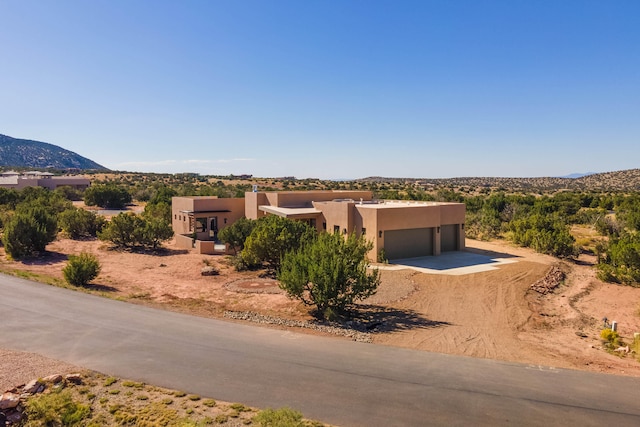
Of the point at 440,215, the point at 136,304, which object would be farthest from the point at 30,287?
the point at 440,215

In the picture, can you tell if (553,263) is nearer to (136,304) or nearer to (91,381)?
(136,304)

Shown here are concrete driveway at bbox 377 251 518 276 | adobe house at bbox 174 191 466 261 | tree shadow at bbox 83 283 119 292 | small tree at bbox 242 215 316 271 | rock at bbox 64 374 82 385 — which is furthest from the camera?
adobe house at bbox 174 191 466 261

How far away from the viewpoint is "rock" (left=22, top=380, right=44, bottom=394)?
1004 centimetres

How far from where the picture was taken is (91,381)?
10.7 metres

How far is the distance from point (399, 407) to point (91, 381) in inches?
297

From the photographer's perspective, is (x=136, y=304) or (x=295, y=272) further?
(x=136, y=304)

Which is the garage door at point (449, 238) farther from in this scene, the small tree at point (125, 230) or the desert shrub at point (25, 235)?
the desert shrub at point (25, 235)

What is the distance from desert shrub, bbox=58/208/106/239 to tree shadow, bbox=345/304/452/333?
96.0ft

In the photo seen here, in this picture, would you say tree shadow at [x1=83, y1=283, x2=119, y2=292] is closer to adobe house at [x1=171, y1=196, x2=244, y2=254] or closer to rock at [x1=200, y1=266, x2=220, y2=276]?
rock at [x1=200, y1=266, x2=220, y2=276]

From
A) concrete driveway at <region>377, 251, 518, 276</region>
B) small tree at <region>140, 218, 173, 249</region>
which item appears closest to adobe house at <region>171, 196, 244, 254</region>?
small tree at <region>140, 218, 173, 249</region>

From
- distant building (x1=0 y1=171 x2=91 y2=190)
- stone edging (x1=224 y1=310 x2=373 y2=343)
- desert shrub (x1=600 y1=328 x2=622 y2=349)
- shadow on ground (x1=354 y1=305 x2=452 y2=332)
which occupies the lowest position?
desert shrub (x1=600 y1=328 x2=622 y2=349)

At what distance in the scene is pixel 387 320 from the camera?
17344 mm

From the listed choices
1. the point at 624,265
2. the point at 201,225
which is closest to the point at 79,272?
the point at 201,225

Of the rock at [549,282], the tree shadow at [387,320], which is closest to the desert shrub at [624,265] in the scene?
the rock at [549,282]
